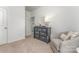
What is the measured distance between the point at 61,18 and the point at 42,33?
0.61m

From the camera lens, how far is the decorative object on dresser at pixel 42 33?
188 centimetres

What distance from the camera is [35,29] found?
187 cm

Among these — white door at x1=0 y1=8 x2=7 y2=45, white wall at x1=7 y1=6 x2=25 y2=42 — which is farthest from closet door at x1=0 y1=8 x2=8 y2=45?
white wall at x1=7 y1=6 x2=25 y2=42

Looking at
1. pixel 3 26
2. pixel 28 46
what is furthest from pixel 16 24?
pixel 28 46

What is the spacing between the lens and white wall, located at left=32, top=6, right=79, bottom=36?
1.81 m

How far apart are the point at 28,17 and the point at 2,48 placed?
3.12ft

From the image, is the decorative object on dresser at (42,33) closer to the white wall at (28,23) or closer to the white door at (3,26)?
the white wall at (28,23)

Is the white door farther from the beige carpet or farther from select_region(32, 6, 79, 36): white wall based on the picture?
select_region(32, 6, 79, 36): white wall

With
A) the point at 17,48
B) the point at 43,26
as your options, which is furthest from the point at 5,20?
the point at 43,26

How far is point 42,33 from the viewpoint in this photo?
1.97m

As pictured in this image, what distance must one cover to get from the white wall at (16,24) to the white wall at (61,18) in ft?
1.07

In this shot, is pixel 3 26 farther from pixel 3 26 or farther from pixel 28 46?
pixel 28 46

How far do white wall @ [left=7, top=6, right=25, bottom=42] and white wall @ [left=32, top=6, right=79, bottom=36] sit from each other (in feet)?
1.07
